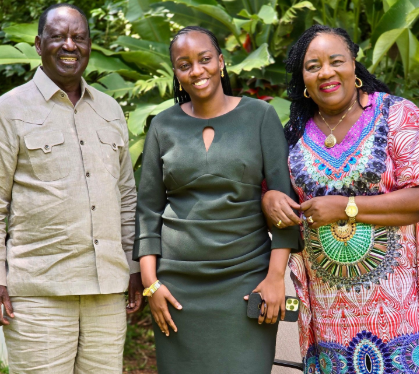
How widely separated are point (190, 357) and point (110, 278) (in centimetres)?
52

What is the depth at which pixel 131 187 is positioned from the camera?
323 cm

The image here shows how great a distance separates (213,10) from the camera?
5.07 metres

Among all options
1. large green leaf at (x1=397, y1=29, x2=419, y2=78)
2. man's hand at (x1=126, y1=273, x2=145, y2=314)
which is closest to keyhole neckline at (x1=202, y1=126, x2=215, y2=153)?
man's hand at (x1=126, y1=273, x2=145, y2=314)

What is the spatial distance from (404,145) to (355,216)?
14.9 inches

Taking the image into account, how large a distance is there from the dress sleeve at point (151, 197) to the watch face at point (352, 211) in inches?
34.3

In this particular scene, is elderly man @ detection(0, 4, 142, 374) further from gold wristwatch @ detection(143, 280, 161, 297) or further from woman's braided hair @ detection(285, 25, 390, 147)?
woman's braided hair @ detection(285, 25, 390, 147)

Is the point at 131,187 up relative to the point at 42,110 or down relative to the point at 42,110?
down

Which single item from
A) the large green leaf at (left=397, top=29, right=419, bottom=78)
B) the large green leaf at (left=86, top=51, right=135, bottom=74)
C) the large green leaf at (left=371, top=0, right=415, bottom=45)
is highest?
the large green leaf at (left=371, top=0, right=415, bottom=45)

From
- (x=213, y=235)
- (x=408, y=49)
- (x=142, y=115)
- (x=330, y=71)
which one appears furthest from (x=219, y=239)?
(x=408, y=49)

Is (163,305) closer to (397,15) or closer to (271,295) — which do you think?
(271,295)

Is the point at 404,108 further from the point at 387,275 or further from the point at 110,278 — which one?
the point at 110,278

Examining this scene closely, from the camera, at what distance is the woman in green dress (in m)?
2.73

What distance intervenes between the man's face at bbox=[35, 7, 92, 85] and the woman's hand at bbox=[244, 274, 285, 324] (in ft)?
4.38

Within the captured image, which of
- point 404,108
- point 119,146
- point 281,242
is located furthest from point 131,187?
point 404,108
